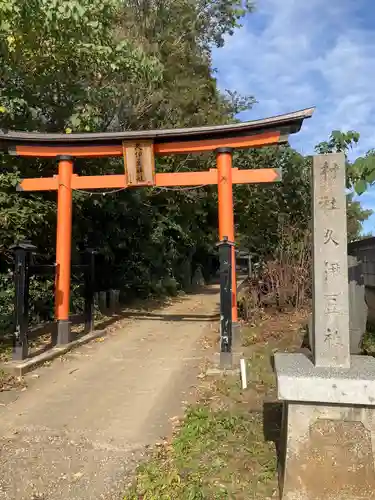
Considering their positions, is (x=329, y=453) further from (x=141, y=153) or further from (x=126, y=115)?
(x=126, y=115)

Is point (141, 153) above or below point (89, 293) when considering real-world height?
above

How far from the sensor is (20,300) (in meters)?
7.27

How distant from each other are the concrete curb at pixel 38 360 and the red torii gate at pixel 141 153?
390mm

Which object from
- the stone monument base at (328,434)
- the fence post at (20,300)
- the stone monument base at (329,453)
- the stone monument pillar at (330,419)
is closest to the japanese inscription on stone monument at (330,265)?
the stone monument pillar at (330,419)

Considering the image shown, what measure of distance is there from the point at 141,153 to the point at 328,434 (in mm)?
7433

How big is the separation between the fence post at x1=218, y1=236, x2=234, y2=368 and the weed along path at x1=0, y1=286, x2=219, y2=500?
1.81ft

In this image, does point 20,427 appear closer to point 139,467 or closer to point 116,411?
point 116,411

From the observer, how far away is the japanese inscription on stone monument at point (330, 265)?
345cm

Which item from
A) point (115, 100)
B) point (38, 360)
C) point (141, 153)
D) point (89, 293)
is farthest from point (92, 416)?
point (115, 100)

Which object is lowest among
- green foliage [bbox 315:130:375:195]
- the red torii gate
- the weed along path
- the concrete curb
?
the weed along path

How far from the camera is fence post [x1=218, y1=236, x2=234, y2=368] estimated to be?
7184mm

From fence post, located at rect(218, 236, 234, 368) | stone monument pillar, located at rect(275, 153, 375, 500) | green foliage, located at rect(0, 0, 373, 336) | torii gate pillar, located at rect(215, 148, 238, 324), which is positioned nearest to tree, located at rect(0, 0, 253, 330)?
green foliage, located at rect(0, 0, 373, 336)

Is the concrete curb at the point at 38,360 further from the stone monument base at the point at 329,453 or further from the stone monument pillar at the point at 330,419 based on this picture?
the stone monument base at the point at 329,453

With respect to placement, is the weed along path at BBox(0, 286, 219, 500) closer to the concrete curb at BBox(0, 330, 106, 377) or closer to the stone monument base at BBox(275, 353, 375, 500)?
the concrete curb at BBox(0, 330, 106, 377)
